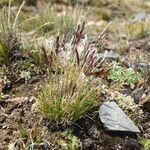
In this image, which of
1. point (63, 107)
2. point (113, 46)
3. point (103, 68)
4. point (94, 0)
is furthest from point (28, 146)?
point (94, 0)

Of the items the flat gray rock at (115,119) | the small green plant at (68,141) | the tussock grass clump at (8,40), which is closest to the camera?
the small green plant at (68,141)

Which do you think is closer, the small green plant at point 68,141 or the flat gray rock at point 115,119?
the small green plant at point 68,141

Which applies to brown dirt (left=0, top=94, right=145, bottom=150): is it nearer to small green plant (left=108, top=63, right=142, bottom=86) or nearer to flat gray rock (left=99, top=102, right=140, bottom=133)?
flat gray rock (left=99, top=102, right=140, bottom=133)

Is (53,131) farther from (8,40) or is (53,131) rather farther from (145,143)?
Result: (8,40)

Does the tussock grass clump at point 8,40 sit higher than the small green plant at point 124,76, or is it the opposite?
the tussock grass clump at point 8,40

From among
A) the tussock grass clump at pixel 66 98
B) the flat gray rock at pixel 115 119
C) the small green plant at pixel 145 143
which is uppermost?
the tussock grass clump at pixel 66 98

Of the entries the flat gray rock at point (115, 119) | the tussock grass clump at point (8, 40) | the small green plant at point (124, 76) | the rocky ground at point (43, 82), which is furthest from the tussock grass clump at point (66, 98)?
the tussock grass clump at point (8, 40)

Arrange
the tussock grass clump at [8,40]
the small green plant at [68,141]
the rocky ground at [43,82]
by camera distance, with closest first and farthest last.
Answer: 1. the small green plant at [68,141]
2. the rocky ground at [43,82]
3. the tussock grass clump at [8,40]

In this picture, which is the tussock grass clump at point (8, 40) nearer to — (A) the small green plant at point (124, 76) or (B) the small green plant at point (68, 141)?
(A) the small green plant at point (124, 76)
